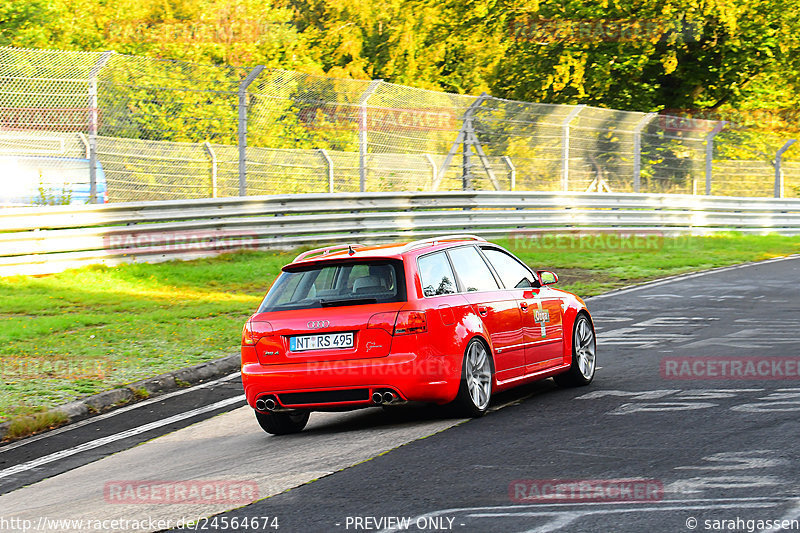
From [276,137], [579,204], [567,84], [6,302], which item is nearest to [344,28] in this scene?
[567,84]

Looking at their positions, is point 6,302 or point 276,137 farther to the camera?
point 276,137

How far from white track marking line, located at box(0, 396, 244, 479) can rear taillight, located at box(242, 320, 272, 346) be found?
1.09 meters

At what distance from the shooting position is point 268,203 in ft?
64.0

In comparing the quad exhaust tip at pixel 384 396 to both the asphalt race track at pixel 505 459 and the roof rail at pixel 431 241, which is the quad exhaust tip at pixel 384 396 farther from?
the roof rail at pixel 431 241

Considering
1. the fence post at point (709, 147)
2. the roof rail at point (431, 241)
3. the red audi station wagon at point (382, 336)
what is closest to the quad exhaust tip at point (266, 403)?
the red audi station wagon at point (382, 336)

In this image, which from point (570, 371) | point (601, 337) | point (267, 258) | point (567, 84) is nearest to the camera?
point (570, 371)

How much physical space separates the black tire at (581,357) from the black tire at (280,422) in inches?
97.3

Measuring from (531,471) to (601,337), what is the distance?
239 inches

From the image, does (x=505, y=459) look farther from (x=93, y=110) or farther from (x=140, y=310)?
(x=93, y=110)

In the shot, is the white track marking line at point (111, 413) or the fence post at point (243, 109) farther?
the fence post at point (243, 109)

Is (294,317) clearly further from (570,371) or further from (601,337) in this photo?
(601,337)

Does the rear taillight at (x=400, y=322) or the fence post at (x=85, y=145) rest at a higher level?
the fence post at (x=85, y=145)

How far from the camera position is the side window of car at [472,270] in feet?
28.9

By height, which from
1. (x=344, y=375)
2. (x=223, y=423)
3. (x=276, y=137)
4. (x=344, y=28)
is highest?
(x=344, y=28)
